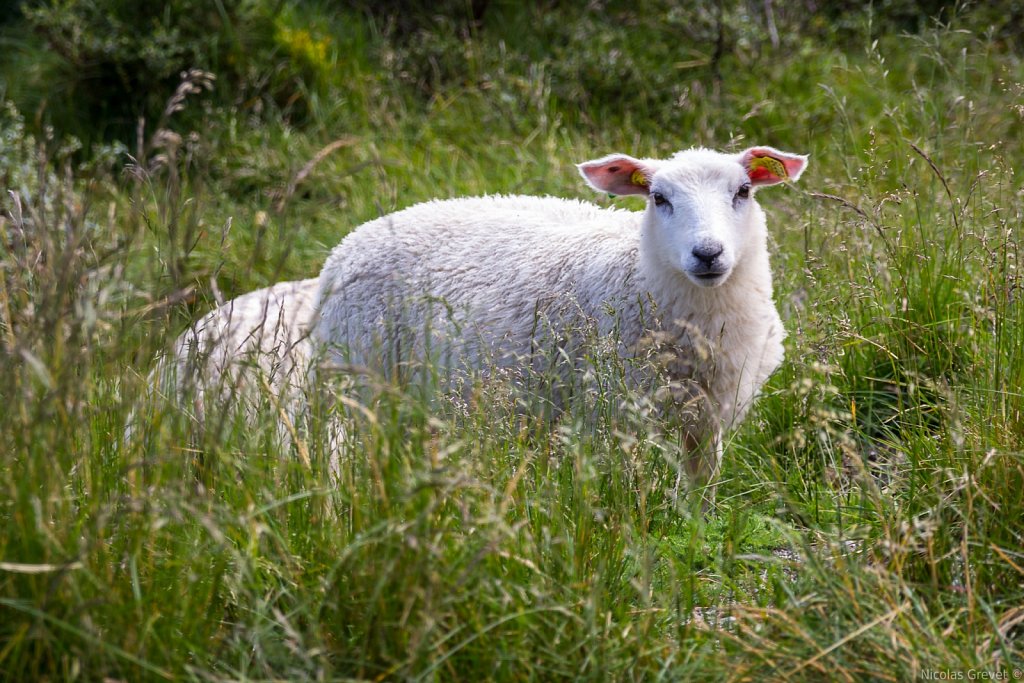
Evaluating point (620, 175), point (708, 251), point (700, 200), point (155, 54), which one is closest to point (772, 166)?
point (700, 200)

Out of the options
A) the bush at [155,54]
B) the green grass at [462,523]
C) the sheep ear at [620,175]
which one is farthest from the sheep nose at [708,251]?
the bush at [155,54]

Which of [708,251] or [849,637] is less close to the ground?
[708,251]

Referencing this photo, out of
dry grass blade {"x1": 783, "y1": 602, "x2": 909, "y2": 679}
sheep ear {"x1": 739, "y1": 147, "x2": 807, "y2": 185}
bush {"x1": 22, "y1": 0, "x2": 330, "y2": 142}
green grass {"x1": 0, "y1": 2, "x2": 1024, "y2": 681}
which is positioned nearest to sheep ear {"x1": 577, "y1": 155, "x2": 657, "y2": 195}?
sheep ear {"x1": 739, "y1": 147, "x2": 807, "y2": 185}

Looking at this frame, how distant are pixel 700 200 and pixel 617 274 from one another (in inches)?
20.0

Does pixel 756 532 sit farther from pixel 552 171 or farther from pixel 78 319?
pixel 552 171

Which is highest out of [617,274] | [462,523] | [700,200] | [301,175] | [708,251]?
[301,175]

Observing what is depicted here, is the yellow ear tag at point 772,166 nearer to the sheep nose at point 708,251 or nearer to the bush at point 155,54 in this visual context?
the sheep nose at point 708,251

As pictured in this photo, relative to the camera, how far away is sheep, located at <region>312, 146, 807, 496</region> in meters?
3.59

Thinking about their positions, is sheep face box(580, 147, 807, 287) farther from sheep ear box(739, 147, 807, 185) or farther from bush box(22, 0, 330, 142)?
bush box(22, 0, 330, 142)

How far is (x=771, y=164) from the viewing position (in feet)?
12.8

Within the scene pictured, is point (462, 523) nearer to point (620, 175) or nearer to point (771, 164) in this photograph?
point (620, 175)

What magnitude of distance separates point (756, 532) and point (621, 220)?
1.87 m

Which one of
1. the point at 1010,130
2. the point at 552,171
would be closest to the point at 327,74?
the point at 552,171

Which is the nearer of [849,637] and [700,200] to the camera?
[849,637]
